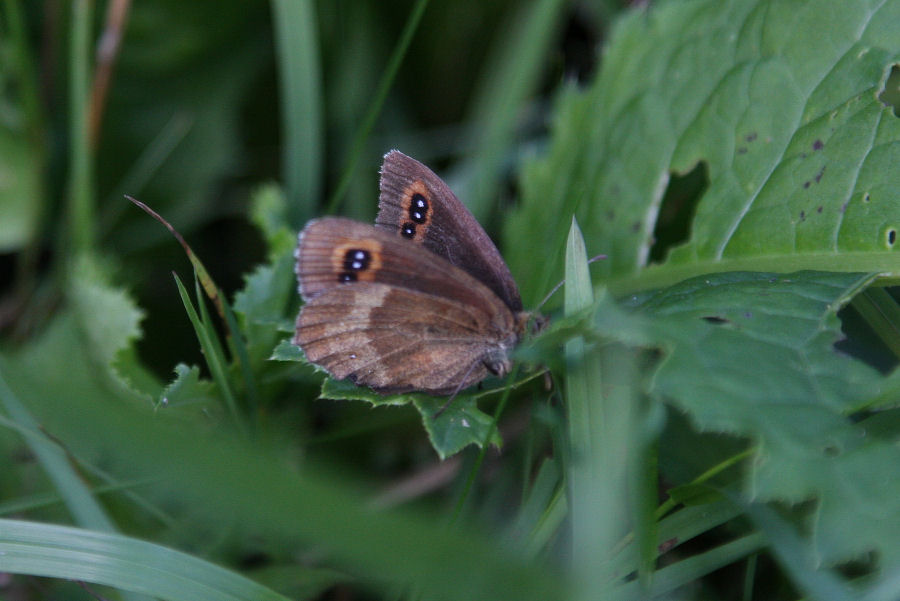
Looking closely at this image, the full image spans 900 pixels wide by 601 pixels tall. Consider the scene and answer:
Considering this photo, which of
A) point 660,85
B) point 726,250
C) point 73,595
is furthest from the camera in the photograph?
point 660,85

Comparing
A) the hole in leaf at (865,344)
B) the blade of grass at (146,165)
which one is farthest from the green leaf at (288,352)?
the blade of grass at (146,165)

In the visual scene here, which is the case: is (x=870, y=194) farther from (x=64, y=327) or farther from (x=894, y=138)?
(x=64, y=327)

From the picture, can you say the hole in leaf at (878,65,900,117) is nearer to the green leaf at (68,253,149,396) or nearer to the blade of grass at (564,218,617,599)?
the blade of grass at (564,218,617,599)

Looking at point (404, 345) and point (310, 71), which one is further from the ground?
point (310, 71)

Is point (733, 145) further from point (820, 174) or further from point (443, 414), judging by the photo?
point (443, 414)

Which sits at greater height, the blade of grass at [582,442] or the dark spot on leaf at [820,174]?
the dark spot on leaf at [820,174]

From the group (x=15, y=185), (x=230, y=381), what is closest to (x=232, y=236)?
(x=15, y=185)

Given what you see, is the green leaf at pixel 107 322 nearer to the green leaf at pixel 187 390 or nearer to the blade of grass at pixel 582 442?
the green leaf at pixel 187 390
